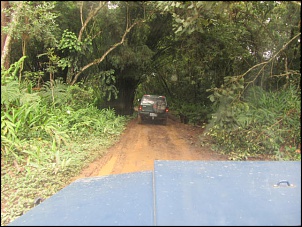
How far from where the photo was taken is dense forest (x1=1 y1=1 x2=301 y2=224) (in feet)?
11.7

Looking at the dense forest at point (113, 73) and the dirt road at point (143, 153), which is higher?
the dense forest at point (113, 73)

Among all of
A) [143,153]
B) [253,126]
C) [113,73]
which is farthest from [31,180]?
[113,73]

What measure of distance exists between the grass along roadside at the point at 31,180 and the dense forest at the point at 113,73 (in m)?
0.02

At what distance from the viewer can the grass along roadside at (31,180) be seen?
3.38 m

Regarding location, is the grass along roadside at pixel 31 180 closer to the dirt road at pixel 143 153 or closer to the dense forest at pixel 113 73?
the dense forest at pixel 113 73

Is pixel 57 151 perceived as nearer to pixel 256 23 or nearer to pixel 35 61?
pixel 35 61

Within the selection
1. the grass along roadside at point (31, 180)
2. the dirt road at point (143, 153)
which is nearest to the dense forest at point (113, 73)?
the grass along roadside at point (31, 180)

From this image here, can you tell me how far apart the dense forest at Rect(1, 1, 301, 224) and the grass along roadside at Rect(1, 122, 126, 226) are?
0.02m

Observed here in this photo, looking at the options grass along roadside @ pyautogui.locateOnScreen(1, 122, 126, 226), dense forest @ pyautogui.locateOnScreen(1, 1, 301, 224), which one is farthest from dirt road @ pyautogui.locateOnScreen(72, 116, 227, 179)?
dense forest @ pyautogui.locateOnScreen(1, 1, 301, 224)

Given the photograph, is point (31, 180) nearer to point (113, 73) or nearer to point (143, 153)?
point (143, 153)

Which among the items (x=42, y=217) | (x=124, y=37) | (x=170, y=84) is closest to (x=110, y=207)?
(x=42, y=217)

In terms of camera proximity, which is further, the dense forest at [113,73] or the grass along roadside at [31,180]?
the dense forest at [113,73]

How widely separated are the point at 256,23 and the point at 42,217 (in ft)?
24.5

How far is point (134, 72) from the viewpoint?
987 cm
